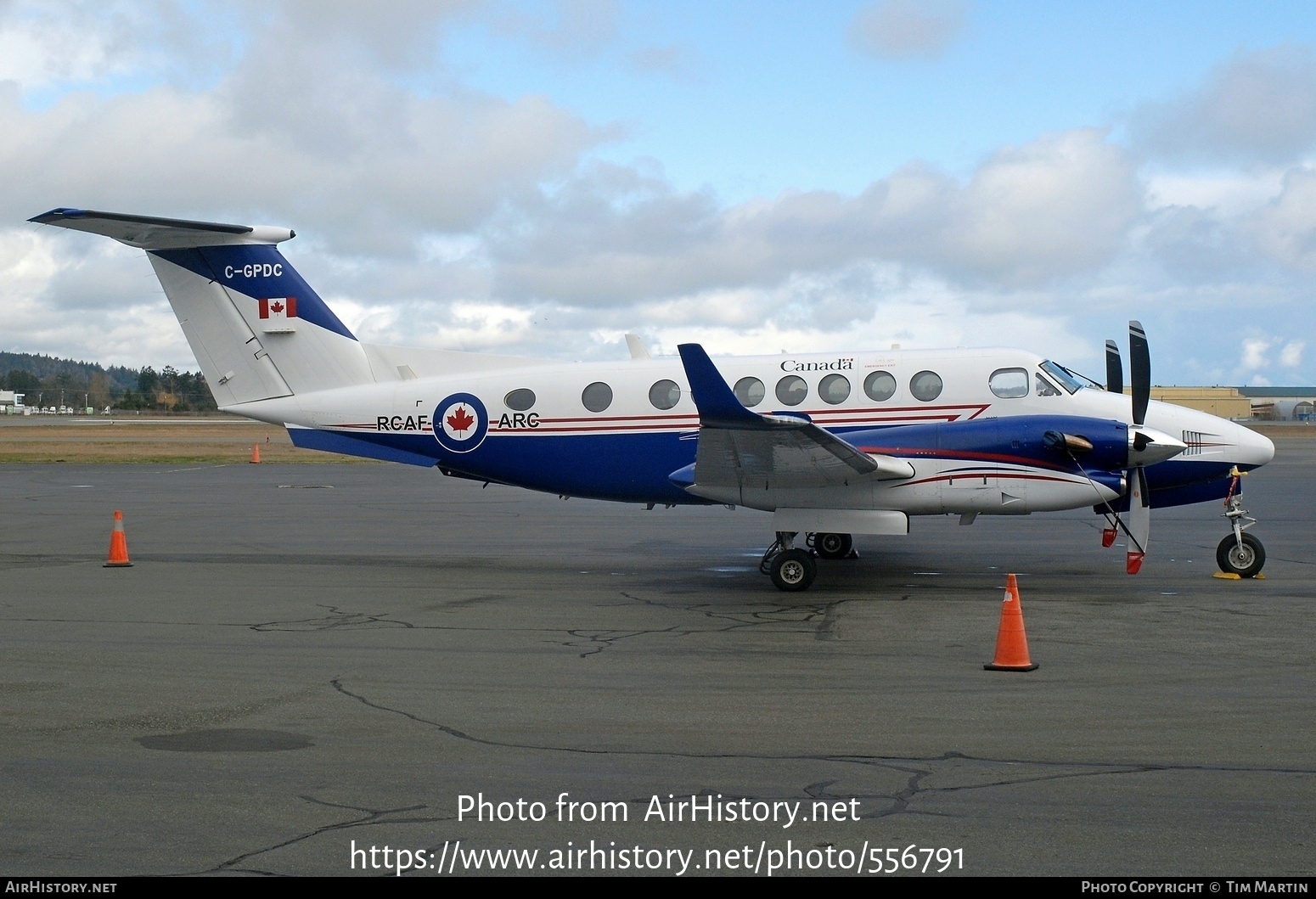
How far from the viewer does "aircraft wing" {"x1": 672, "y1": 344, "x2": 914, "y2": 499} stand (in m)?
11.5

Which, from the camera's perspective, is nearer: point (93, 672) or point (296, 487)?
point (93, 672)

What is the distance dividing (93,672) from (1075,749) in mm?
7091

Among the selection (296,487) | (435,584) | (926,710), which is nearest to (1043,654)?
(926,710)

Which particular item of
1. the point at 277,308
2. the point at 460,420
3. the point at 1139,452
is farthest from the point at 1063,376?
the point at 277,308

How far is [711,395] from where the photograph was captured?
1151 cm

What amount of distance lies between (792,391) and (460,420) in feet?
14.8

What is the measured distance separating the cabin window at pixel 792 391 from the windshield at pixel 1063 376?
298 centimetres

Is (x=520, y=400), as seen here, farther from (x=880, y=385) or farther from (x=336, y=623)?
(x=336, y=623)

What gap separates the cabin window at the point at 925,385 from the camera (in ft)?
46.7

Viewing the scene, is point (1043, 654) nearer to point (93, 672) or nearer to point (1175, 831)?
point (1175, 831)

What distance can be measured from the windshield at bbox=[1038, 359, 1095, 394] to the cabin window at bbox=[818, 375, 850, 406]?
2455 mm

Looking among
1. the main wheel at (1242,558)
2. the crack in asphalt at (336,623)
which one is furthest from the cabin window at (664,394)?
the main wheel at (1242,558)

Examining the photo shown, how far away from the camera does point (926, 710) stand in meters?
7.46
